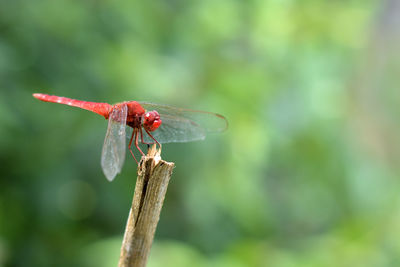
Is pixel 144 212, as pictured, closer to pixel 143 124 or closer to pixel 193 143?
pixel 143 124

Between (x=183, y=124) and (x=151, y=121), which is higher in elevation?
(x=183, y=124)

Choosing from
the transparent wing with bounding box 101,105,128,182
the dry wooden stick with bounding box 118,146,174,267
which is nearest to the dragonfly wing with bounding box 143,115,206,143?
the transparent wing with bounding box 101,105,128,182

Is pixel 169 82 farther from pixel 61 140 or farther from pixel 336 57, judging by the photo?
pixel 336 57

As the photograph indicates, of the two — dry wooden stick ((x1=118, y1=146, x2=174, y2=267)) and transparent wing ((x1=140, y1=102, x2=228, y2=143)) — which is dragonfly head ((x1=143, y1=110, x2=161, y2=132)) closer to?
transparent wing ((x1=140, y1=102, x2=228, y2=143))

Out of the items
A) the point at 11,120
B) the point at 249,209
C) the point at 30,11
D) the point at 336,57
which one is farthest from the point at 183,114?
the point at 336,57

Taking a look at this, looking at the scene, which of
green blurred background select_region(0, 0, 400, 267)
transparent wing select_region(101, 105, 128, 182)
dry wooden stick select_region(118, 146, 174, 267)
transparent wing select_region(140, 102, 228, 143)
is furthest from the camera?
green blurred background select_region(0, 0, 400, 267)

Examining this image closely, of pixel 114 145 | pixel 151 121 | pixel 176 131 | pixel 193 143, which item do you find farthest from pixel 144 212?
pixel 193 143
